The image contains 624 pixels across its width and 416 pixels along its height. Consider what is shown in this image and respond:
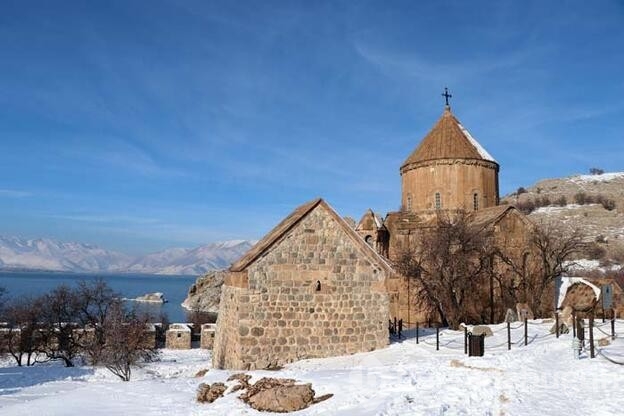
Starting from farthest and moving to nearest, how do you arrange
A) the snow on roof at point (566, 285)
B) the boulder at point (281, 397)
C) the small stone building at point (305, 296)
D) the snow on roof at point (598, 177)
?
1. the snow on roof at point (598, 177)
2. the snow on roof at point (566, 285)
3. the small stone building at point (305, 296)
4. the boulder at point (281, 397)

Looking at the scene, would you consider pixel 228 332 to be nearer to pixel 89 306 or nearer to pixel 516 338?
pixel 516 338

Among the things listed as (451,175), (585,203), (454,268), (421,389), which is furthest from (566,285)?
(585,203)

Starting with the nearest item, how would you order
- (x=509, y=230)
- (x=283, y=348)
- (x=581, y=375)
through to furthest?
(x=581, y=375)
(x=283, y=348)
(x=509, y=230)

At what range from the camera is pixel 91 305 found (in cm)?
3456

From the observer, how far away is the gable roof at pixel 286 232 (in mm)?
15016

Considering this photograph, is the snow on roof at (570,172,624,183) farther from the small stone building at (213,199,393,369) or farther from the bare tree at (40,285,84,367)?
the small stone building at (213,199,393,369)

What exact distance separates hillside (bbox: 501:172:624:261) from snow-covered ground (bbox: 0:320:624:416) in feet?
250

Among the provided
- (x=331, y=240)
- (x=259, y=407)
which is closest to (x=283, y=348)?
(x=331, y=240)

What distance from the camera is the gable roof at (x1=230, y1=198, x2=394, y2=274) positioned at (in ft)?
49.3

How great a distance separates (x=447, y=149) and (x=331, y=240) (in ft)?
67.8

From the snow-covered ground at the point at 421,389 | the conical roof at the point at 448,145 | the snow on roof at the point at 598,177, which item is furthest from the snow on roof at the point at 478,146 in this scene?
the snow on roof at the point at 598,177

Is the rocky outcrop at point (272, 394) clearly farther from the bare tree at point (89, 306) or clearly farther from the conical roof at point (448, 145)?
the conical roof at point (448, 145)

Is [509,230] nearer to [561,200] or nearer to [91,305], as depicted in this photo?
[91,305]

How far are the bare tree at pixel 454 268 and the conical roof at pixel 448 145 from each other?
6.50m
